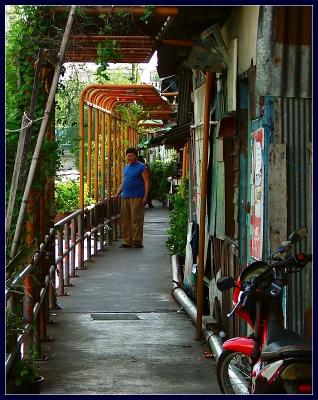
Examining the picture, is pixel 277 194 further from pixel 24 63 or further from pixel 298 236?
pixel 24 63

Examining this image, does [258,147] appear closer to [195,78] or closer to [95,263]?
[195,78]

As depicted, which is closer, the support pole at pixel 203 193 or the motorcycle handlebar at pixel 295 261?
the motorcycle handlebar at pixel 295 261

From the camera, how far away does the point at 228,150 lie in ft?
29.4

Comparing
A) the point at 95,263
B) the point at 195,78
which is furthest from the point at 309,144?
the point at 95,263

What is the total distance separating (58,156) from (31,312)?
199cm

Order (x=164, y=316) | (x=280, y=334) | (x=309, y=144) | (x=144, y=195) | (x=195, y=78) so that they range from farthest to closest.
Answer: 1. (x=144, y=195)
2. (x=195, y=78)
3. (x=164, y=316)
4. (x=309, y=144)
5. (x=280, y=334)

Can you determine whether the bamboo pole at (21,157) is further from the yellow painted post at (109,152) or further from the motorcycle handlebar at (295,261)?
the yellow painted post at (109,152)

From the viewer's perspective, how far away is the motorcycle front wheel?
6.34 metres

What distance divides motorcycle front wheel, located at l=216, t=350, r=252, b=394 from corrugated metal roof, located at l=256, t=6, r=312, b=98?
1.97 m

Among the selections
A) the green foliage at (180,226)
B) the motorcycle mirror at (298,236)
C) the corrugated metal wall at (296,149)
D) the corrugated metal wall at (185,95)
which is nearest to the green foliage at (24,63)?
the corrugated metal wall at (296,149)

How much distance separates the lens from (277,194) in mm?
6512

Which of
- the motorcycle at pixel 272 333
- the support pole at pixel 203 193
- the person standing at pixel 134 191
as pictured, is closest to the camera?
the motorcycle at pixel 272 333

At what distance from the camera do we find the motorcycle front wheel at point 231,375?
20.8 ft

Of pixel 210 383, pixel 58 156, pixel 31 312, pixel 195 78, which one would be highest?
pixel 195 78
